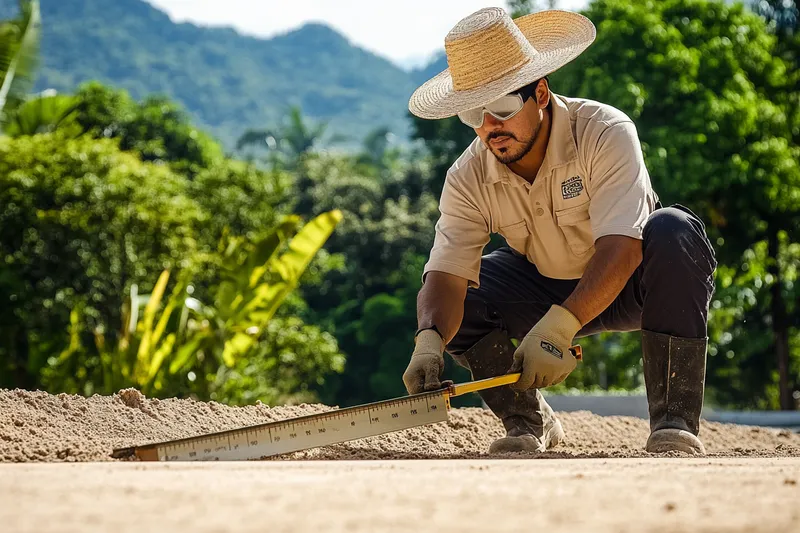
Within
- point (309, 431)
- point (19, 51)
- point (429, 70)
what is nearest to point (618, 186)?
point (309, 431)

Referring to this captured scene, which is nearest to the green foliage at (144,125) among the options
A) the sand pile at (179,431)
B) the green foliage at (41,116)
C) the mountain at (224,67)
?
the green foliage at (41,116)

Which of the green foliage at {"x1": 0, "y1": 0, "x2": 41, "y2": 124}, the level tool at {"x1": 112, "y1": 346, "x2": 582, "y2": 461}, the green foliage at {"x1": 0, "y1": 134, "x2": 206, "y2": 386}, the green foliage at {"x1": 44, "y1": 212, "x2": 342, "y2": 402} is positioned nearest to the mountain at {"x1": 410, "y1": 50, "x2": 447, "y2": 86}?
the green foliage at {"x1": 0, "y1": 134, "x2": 206, "y2": 386}

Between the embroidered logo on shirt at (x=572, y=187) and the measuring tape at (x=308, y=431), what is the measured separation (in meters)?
0.75

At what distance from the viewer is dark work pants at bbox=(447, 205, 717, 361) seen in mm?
3695

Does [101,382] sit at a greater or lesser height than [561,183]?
lesser

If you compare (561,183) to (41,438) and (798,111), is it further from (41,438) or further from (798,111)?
(798,111)

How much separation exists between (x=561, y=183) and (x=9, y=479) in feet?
7.63

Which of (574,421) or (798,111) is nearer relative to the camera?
(574,421)

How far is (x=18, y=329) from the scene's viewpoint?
15750 mm

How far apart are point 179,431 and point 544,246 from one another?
1.54m

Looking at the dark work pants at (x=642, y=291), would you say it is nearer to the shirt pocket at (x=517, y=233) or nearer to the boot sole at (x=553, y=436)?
the shirt pocket at (x=517, y=233)

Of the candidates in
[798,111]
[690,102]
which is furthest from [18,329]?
[798,111]

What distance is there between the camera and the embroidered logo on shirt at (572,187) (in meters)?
3.85

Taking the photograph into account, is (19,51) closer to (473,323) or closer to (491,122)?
(473,323)
